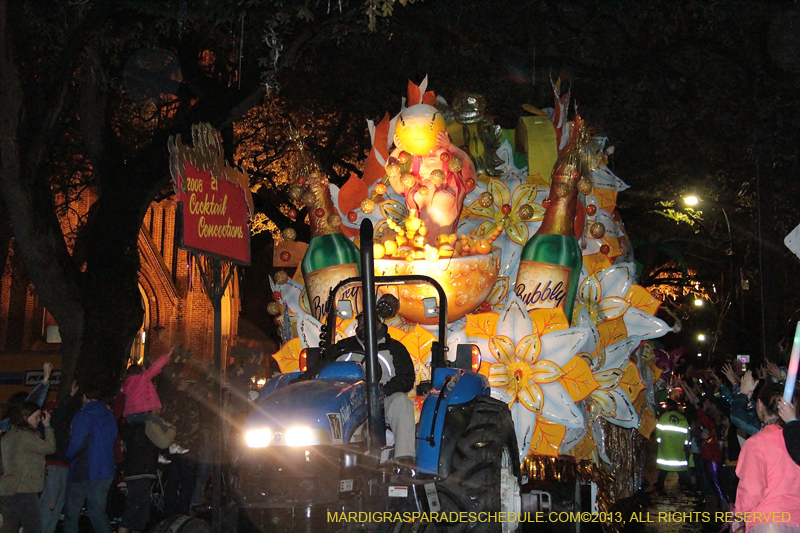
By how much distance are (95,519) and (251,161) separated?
1376cm

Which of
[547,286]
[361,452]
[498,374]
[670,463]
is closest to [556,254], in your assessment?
[547,286]

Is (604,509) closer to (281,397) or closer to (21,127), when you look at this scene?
(281,397)

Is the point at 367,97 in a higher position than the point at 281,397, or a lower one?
higher

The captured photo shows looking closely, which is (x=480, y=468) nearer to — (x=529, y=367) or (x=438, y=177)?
(x=529, y=367)

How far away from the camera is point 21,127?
10.7 m

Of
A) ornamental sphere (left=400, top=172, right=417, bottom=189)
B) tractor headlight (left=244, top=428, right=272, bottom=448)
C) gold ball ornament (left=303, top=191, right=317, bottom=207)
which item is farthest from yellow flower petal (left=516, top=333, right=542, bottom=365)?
tractor headlight (left=244, top=428, right=272, bottom=448)

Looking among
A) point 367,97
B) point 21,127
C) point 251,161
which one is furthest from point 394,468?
point 251,161

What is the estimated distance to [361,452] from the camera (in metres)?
6.08

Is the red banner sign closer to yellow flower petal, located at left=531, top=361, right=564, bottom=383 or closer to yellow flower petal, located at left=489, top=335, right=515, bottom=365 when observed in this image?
yellow flower petal, located at left=489, top=335, right=515, bottom=365

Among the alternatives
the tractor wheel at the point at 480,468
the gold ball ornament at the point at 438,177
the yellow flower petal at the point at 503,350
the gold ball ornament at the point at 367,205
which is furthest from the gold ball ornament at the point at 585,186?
the tractor wheel at the point at 480,468

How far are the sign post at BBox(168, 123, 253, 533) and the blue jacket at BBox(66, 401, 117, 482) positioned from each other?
3.82 feet

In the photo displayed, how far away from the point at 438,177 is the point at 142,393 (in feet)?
14.2

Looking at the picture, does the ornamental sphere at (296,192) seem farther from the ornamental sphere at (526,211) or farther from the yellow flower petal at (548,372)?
the yellow flower petal at (548,372)

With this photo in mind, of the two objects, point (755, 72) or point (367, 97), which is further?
point (367, 97)
